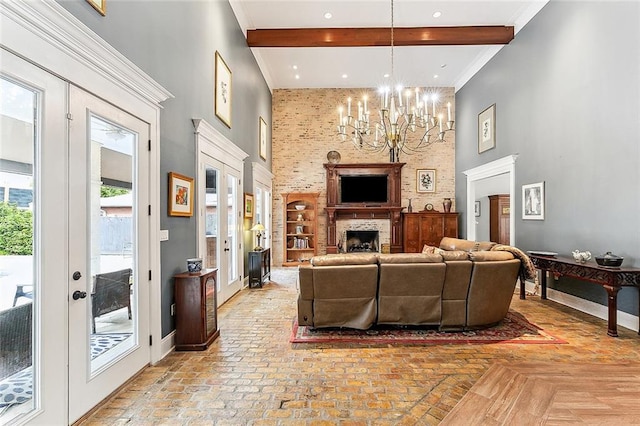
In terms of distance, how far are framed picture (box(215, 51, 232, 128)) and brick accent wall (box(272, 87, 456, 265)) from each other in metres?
4.13

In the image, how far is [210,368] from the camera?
2.90 m

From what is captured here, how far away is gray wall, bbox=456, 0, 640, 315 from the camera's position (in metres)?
3.89

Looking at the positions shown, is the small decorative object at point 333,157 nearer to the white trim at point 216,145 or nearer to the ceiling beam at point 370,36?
the ceiling beam at point 370,36

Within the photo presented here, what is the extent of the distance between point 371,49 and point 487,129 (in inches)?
130

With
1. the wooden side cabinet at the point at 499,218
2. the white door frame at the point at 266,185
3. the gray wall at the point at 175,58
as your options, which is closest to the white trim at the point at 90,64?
the gray wall at the point at 175,58

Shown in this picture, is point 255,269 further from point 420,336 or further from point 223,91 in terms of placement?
point 420,336

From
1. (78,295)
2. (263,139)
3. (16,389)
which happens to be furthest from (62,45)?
(263,139)

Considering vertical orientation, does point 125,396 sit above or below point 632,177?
below

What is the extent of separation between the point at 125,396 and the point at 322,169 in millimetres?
7676

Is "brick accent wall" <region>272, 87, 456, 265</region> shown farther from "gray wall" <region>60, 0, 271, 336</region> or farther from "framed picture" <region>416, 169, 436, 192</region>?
"gray wall" <region>60, 0, 271, 336</region>

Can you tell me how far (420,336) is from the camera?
3650mm

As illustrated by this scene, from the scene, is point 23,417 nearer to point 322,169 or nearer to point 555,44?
point 555,44

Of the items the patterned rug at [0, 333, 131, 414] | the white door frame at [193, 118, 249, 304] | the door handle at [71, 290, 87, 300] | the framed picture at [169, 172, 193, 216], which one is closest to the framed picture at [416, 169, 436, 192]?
the white door frame at [193, 118, 249, 304]

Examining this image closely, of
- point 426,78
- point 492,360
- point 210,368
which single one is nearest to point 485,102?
point 426,78
